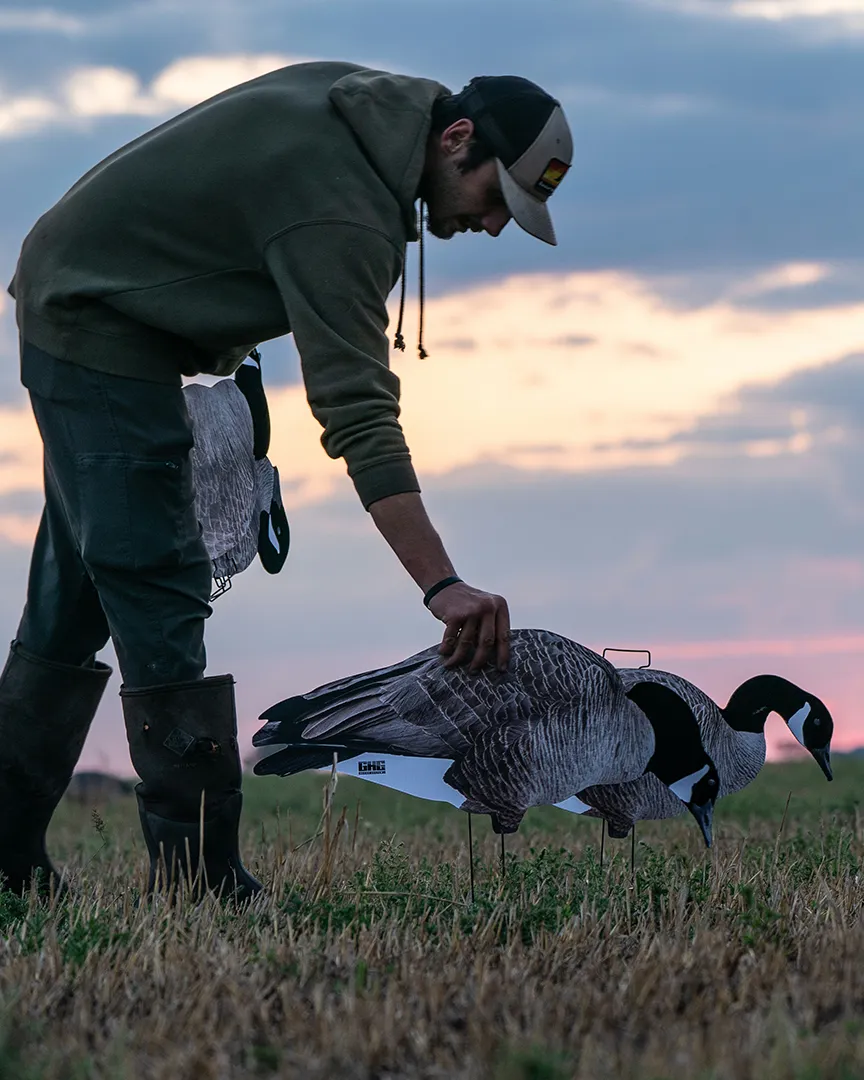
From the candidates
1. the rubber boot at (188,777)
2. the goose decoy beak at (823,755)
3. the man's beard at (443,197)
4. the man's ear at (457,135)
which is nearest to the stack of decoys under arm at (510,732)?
the rubber boot at (188,777)

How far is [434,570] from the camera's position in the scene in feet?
16.3

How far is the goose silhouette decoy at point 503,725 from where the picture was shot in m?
6.02

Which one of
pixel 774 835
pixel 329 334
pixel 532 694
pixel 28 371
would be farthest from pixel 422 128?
pixel 774 835

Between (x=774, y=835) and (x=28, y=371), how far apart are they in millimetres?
5136

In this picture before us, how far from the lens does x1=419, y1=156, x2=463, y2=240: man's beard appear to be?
5.28 m

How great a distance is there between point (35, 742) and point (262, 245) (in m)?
2.50

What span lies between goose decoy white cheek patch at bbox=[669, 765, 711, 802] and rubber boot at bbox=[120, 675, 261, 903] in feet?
6.51

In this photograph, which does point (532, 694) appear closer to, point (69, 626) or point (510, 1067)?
point (69, 626)

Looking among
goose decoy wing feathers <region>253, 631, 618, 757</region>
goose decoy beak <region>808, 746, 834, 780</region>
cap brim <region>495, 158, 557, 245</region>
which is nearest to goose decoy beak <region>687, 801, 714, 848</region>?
goose decoy wing feathers <region>253, 631, 618, 757</region>

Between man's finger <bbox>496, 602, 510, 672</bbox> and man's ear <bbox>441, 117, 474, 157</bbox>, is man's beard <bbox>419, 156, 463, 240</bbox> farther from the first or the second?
man's finger <bbox>496, 602, 510, 672</bbox>

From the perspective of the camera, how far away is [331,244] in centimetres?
503

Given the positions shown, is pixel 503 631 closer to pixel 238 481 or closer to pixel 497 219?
pixel 497 219

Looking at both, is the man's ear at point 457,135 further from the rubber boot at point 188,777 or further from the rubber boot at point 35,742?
the rubber boot at point 35,742

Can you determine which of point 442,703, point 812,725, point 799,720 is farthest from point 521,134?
point 812,725
